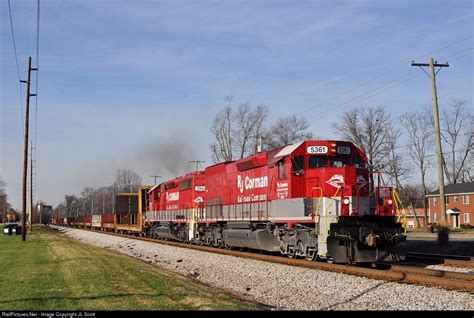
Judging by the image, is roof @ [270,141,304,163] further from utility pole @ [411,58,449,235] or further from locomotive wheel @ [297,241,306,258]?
utility pole @ [411,58,449,235]

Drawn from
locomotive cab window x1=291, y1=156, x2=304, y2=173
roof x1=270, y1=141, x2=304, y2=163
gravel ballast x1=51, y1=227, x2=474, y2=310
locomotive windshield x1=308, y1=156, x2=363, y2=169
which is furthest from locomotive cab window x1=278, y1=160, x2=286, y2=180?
gravel ballast x1=51, y1=227, x2=474, y2=310

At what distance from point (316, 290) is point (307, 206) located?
5252 millimetres

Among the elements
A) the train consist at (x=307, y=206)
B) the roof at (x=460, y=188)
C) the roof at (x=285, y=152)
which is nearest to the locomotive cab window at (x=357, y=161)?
the train consist at (x=307, y=206)

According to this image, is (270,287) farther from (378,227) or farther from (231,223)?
(231,223)

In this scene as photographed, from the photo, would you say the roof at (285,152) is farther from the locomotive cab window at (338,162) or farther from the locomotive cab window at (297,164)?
the locomotive cab window at (338,162)

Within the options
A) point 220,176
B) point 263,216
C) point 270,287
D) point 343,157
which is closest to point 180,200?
point 220,176

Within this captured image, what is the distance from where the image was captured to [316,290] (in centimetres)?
1169

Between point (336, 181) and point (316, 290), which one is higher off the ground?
point (336, 181)

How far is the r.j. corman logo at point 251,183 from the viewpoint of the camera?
20.4m

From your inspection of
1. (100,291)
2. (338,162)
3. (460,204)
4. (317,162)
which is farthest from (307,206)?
(460,204)

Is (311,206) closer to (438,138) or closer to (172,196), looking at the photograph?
(438,138)

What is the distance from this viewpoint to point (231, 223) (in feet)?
76.5

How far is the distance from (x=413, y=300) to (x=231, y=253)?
11853 mm

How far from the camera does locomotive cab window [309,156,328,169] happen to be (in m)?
17.6
